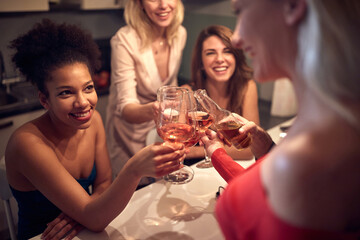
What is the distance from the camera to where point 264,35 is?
579 millimetres

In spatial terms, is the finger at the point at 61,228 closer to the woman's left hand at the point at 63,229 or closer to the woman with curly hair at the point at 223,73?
the woman's left hand at the point at 63,229

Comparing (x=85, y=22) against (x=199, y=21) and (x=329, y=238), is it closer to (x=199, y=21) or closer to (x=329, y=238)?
(x=199, y=21)

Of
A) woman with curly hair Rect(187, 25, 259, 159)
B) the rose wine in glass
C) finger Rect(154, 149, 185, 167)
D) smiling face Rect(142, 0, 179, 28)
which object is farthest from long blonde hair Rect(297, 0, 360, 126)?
smiling face Rect(142, 0, 179, 28)

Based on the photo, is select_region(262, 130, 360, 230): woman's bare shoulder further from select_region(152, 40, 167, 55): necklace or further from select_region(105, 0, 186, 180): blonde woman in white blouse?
select_region(152, 40, 167, 55): necklace

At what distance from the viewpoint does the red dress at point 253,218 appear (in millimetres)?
511

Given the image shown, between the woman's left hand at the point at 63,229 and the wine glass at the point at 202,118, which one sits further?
the wine glass at the point at 202,118

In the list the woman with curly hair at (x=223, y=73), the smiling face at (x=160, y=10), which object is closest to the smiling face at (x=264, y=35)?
the woman with curly hair at (x=223, y=73)

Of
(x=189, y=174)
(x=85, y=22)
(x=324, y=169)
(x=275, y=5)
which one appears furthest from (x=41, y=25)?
(x=85, y=22)

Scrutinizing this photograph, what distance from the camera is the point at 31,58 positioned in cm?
111

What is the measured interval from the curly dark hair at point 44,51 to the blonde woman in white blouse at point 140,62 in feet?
1.92

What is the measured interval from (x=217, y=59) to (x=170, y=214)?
929 mm

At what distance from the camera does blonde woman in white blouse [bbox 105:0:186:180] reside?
182cm

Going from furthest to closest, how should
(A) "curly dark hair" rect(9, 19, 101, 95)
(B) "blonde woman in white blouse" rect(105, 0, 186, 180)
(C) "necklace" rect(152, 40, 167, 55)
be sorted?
(C) "necklace" rect(152, 40, 167, 55), (B) "blonde woman in white blouse" rect(105, 0, 186, 180), (A) "curly dark hair" rect(9, 19, 101, 95)

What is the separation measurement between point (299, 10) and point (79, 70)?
0.82 metres
